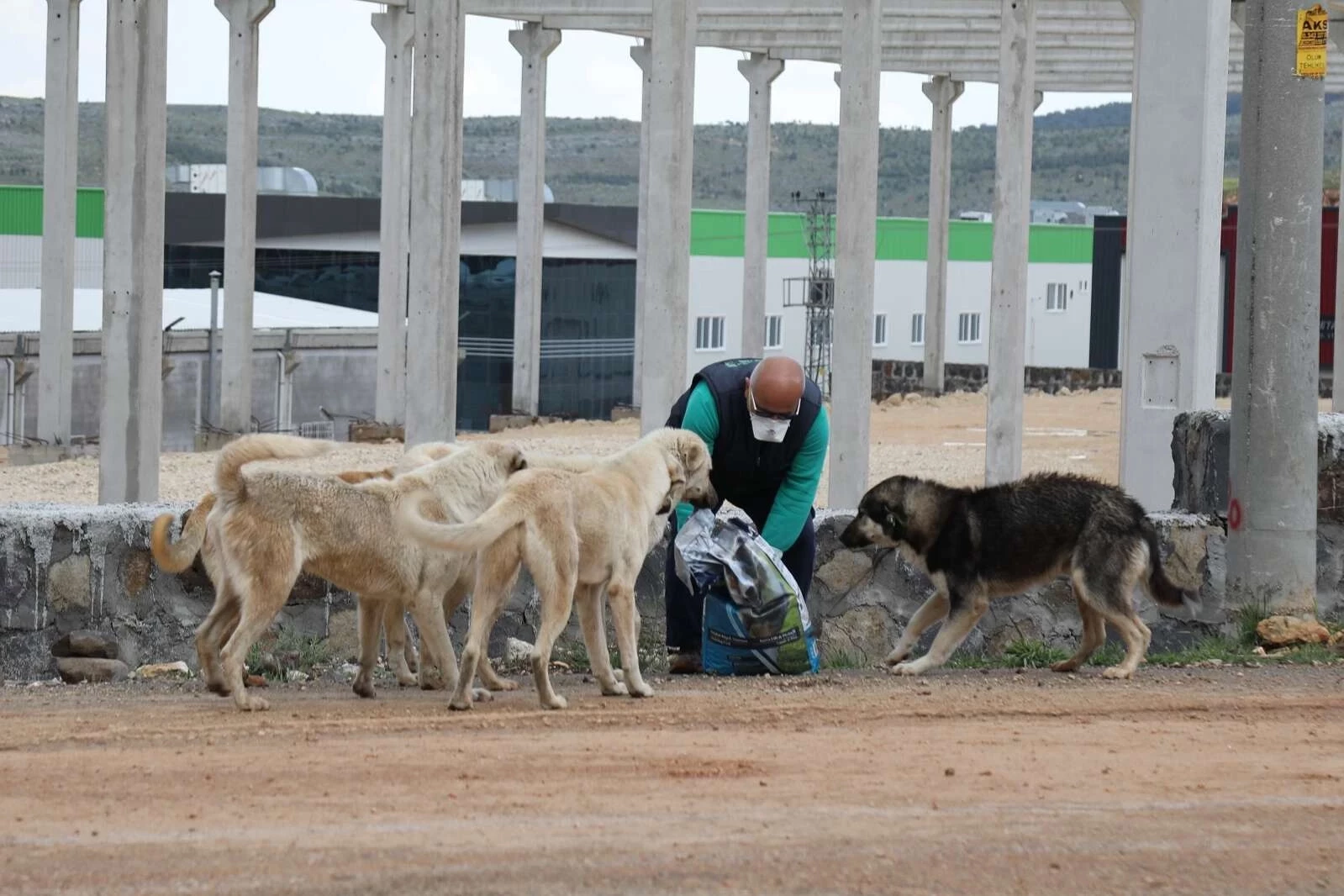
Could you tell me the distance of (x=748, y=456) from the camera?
8828 millimetres

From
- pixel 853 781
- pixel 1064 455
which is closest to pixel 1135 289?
pixel 853 781

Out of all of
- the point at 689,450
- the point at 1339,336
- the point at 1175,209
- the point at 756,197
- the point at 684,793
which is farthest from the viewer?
the point at 756,197

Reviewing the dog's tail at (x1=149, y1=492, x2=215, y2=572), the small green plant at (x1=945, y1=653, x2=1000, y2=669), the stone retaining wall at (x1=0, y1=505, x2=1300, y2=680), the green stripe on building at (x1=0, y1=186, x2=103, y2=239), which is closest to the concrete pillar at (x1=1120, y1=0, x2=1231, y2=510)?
the stone retaining wall at (x1=0, y1=505, x2=1300, y2=680)

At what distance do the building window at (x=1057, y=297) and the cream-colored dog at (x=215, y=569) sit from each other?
49.9 meters

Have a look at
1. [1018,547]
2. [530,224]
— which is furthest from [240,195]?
[1018,547]

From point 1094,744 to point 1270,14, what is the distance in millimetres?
4480

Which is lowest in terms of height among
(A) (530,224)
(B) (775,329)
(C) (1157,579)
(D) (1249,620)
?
(D) (1249,620)

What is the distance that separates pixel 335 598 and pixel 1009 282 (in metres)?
11.8

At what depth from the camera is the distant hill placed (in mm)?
126875

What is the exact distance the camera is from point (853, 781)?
19.6ft

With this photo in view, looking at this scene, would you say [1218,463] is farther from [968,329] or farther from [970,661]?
[968,329]

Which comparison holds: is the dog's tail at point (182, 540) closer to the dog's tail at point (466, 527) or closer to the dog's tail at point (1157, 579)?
the dog's tail at point (466, 527)

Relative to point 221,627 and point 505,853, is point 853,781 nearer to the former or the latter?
point 505,853

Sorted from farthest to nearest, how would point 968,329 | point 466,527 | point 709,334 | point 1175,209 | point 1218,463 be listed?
point 968,329 < point 709,334 < point 1175,209 < point 1218,463 < point 466,527
